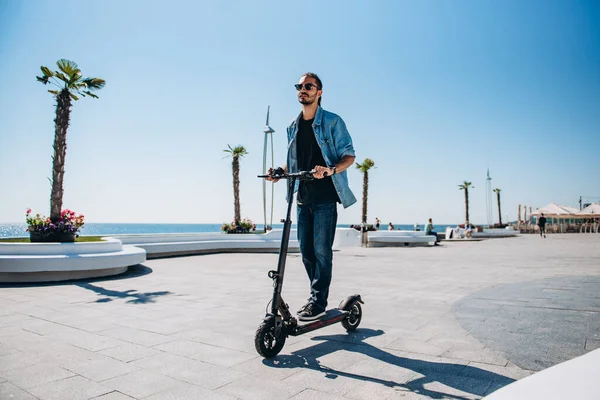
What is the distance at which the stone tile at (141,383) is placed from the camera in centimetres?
232

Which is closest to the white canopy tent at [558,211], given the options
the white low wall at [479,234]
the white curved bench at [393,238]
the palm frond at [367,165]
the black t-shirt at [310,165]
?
the white low wall at [479,234]

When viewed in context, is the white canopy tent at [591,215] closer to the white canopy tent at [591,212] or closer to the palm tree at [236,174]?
the white canopy tent at [591,212]

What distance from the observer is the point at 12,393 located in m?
2.28

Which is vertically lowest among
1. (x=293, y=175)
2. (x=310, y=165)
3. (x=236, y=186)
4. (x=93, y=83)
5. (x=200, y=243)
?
(x=200, y=243)

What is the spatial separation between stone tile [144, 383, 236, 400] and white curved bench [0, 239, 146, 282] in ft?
20.2

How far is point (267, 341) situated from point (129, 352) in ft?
3.68

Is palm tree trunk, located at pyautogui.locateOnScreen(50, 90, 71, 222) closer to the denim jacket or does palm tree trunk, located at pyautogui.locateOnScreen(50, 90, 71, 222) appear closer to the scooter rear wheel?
the denim jacket

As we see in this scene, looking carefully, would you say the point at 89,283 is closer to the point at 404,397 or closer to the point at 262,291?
the point at 262,291

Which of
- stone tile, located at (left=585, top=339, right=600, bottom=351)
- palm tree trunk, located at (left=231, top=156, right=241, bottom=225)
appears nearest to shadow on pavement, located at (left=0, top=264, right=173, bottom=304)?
stone tile, located at (left=585, top=339, right=600, bottom=351)

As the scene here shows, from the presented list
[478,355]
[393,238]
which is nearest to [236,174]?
[393,238]

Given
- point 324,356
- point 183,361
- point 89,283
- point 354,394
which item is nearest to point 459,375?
point 354,394

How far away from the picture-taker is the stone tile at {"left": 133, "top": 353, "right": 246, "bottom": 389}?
8.18ft

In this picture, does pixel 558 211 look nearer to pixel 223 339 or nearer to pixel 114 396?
pixel 223 339

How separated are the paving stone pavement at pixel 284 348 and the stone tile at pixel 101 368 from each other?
1 cm
